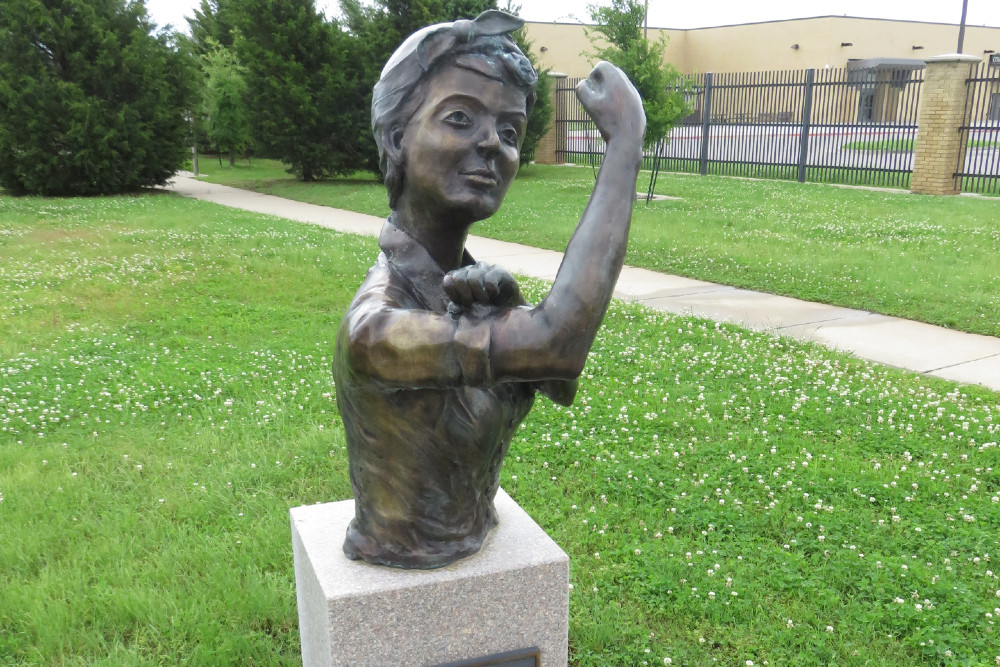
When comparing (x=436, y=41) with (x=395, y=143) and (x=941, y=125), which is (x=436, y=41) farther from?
(x=941, y=125)

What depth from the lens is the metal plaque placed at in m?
2.22

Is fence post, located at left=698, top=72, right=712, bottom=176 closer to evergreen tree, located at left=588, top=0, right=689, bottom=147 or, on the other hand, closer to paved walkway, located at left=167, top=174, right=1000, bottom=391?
evergreen tree, located at left=588, top=0, right=689, bottom=147

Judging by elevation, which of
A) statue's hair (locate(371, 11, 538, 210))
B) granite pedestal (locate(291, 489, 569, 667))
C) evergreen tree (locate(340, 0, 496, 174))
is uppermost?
evergreen tree (locate(340, 0, 496, 174))

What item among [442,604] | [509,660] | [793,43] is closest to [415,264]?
[442,604]

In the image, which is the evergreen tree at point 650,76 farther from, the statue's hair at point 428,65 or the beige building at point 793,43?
the beige building at point 793,43

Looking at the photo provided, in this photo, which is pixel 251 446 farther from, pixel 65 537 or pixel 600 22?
pixel 600 22

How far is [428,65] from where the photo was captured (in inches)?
72.0

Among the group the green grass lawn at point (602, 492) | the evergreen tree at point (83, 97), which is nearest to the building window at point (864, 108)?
the evergreen tree at point (83, 97)

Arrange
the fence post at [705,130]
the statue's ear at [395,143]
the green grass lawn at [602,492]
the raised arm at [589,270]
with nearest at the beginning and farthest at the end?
the raised arm at [589,270]
the statue's ear at [395,143]
the green grass lawn at [602,492]
the fence post at [705,130]

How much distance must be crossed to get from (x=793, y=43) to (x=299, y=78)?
35077 mm

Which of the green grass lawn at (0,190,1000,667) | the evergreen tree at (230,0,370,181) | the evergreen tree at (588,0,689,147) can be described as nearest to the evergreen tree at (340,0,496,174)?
the evergreen tree at (230,0,370,181)

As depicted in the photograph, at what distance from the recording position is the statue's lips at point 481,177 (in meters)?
1.84

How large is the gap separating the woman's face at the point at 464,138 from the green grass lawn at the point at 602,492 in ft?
6.74

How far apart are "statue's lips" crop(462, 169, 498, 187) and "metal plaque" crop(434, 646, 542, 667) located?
1289 mm
